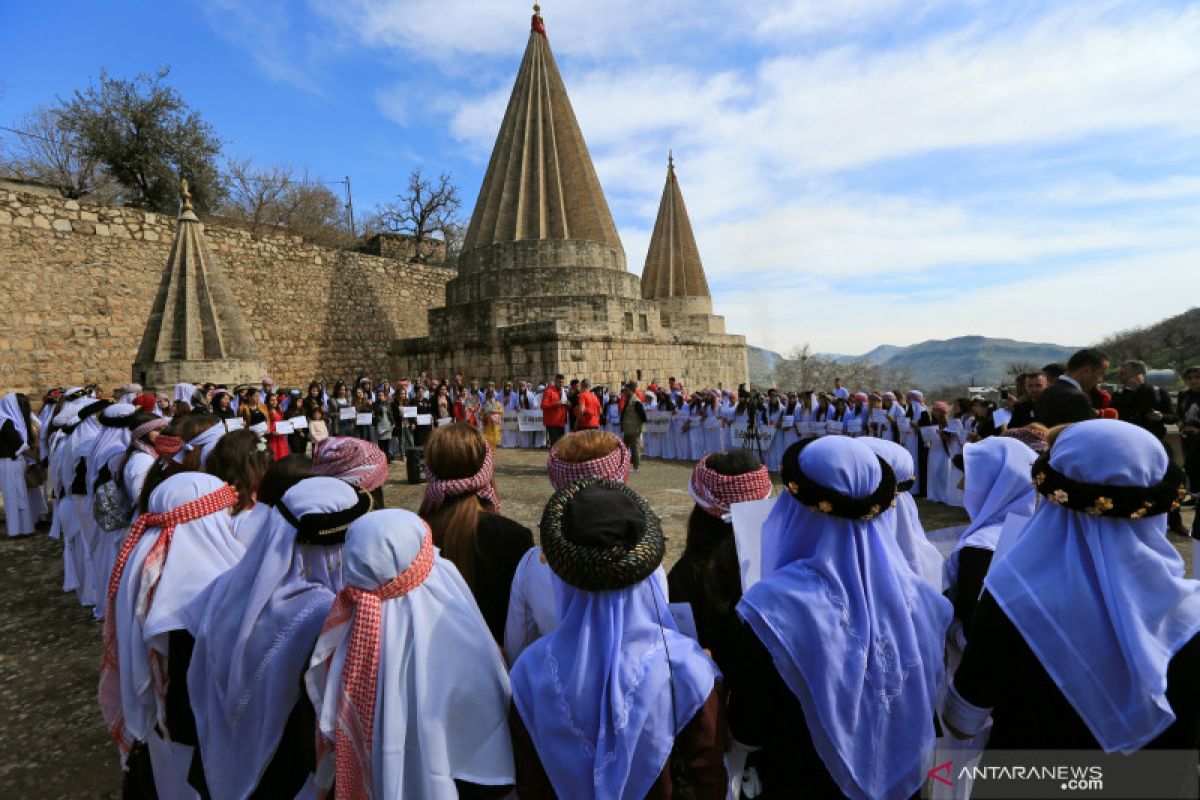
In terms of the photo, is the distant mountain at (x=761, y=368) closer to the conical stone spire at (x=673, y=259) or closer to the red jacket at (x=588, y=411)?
the conical stone spire at (x=673, y=259)

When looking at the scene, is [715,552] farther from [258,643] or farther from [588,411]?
[588,411]

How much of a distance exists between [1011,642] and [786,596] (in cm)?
57

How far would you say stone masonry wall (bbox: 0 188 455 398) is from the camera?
1284 cm

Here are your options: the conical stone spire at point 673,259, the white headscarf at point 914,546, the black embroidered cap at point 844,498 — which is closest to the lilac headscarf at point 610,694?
the black embroidered cap at point 844,498

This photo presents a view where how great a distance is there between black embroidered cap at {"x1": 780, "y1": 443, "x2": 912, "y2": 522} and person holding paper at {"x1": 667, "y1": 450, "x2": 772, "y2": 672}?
0.48 meters

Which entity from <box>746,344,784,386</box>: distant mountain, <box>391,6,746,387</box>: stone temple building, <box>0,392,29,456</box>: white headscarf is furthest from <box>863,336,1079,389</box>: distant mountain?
<box>0,392,29,456</box>: white headscarf

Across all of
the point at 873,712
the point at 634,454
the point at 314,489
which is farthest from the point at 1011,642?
the point at 634,454

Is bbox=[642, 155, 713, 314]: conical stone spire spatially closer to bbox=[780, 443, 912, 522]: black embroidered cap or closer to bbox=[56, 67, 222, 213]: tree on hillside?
bbox=[56, 67, 222, 213]: tree on hillside

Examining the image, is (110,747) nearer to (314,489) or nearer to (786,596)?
(314,489)

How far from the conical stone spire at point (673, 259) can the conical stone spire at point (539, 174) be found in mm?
7109

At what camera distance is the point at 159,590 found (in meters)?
2.17

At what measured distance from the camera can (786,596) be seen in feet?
5.28

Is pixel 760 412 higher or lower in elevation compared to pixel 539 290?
lower

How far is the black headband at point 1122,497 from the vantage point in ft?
4.81
